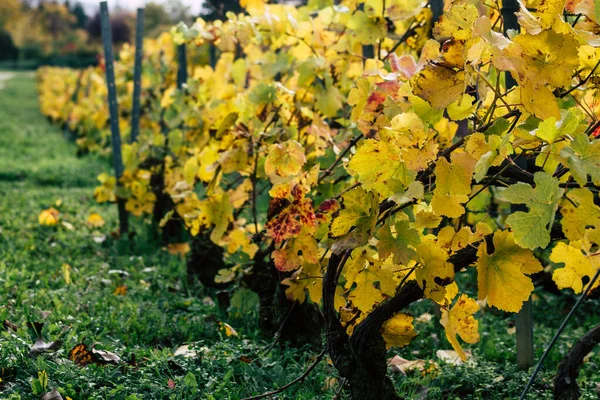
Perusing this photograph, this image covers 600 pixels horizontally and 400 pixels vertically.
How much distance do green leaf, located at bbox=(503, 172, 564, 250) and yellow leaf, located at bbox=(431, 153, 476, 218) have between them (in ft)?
0.64

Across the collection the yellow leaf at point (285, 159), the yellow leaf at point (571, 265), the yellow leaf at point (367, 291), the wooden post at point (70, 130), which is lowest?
the wooden post at point (70, 130)

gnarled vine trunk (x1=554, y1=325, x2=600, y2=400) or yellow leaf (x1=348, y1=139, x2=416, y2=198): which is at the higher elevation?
yellow leaf (x1=348, y1=139, x2=416, y2=198)

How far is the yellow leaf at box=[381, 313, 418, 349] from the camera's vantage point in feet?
6.39

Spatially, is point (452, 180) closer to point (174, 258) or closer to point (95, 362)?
point (95, 362)

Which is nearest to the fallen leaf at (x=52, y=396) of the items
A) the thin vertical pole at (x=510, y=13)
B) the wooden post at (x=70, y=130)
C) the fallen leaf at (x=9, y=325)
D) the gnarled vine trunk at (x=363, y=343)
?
the fallen leaf at (x=9, y=325)

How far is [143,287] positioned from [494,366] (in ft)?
5.90

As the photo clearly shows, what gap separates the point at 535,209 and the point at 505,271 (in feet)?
0.92

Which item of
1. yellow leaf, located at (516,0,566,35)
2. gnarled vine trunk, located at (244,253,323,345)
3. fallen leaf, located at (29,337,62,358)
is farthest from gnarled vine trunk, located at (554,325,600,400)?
fallen leaf, located at (29,337,62,358)

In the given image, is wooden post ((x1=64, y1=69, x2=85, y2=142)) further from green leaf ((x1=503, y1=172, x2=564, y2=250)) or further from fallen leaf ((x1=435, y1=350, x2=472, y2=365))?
green leaf ((x1=503, y1=172, x2=564, y2=250))

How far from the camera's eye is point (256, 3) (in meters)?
3.13

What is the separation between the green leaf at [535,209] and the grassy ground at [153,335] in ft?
3.52

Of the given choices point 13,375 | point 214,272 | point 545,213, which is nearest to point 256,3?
point 214,272

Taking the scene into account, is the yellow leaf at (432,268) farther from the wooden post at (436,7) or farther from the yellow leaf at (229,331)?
the wooden post at (436,7)

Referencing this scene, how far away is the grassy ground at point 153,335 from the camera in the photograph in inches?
86.0
